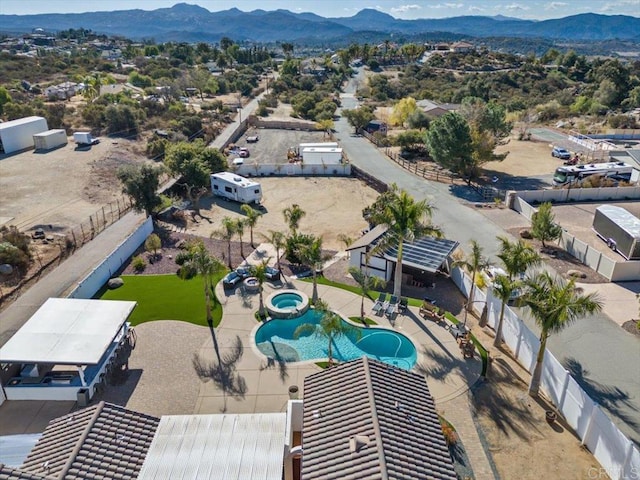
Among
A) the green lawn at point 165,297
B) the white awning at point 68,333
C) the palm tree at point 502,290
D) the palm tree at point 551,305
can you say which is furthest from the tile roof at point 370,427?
the green lawn at point 165,297

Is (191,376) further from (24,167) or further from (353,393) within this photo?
(24,167)

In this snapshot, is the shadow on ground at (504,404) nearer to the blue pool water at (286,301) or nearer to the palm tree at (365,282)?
the palm tree at (365,282)

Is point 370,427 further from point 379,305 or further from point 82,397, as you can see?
point 379,305

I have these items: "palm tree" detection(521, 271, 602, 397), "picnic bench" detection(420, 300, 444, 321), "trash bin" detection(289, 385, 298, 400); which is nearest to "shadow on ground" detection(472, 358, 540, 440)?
"palm tree" detection(521, 271, 602, 397)

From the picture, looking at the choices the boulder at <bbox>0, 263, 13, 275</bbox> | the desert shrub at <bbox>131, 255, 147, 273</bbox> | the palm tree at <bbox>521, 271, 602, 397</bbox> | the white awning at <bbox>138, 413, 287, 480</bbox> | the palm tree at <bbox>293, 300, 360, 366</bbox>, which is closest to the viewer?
the white awning at <bbox>138, 413, 287, 480</bbox>

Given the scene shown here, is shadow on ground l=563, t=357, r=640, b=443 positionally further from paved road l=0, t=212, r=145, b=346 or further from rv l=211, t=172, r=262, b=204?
rv l=211, t=172, r=262, b=204

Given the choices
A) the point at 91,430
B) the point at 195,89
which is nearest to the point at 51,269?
the point at 91,430
